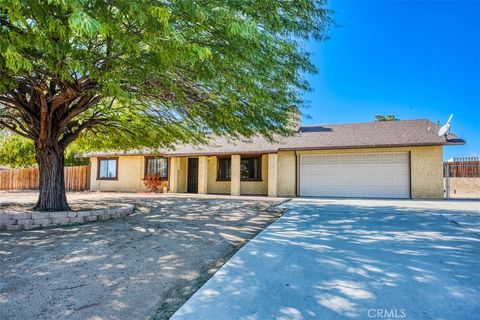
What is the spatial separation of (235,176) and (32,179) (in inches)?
663

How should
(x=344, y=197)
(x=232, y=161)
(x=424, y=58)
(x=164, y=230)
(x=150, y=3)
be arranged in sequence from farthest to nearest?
(x=232, y=161) < (x=344, y=197) < (x=424, y=58) < (x=164, y=230) < (x=150, y=3)

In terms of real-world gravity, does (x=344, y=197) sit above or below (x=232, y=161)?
below

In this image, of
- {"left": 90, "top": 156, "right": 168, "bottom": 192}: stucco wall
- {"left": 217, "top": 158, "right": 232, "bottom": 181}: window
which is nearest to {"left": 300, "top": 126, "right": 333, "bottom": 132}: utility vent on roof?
{"left": 217, "top": 158, "right": 232, "bottom": 181}: window

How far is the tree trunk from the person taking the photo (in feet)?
26.9

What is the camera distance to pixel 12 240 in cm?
568

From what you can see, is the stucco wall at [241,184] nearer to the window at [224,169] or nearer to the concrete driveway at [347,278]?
the window at [224,169]

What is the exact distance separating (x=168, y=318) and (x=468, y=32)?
15.8 metres

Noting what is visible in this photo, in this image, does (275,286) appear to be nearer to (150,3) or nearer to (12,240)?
(150,3)

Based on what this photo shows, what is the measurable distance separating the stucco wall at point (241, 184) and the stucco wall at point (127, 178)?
4.83m

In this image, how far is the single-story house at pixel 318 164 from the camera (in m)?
14.4

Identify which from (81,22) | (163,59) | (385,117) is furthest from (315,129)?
(385,117)

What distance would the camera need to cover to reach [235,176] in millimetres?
17094

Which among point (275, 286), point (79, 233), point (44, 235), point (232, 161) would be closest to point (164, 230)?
point (79, 233)

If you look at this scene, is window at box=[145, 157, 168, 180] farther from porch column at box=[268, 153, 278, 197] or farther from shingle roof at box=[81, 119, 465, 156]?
porch column at box=[268, 153, 278, 197]
